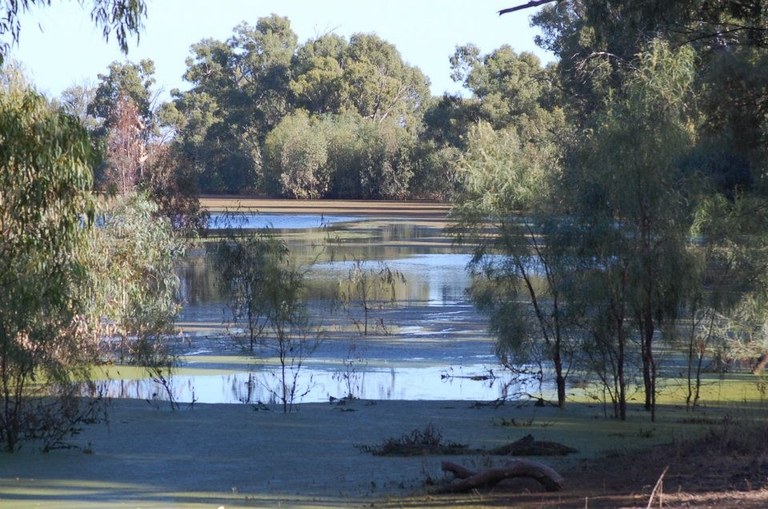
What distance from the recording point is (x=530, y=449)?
35.6 feet

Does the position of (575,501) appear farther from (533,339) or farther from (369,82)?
(369,82)

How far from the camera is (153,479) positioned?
10125mm

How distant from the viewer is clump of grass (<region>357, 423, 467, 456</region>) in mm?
11070

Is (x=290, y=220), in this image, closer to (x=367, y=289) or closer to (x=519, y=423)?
(x=367, y=289)

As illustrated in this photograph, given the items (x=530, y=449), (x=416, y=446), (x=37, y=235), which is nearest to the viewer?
(x=530, y=449)

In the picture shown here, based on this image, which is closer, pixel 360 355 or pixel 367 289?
pixel 360 355

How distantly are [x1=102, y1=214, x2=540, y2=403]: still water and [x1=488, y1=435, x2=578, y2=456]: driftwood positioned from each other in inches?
174

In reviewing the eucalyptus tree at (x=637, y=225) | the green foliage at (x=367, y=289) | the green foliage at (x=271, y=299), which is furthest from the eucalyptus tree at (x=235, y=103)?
the eucalyptus tree at (x=637, y=225)

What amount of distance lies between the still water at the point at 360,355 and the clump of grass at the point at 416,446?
152 inches

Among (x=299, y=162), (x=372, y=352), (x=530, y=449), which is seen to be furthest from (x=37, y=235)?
(x=299, y=162)

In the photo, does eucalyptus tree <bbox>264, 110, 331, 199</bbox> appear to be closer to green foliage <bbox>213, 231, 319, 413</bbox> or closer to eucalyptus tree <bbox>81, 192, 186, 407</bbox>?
green foliage <bbox>213, 231, 319, 413</bbox>

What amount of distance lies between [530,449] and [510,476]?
2.19 meters

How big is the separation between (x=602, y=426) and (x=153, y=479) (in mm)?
5253

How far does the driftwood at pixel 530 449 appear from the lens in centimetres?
1081
